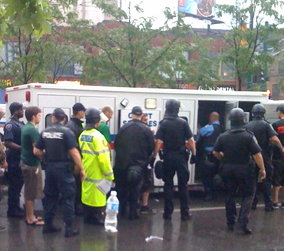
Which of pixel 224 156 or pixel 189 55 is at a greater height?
pixel 189 55

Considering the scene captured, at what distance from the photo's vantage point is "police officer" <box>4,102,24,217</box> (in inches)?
293

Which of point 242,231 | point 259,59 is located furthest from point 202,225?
point 259,59

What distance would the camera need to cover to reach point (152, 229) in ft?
23.5

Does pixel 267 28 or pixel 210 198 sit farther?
pixel 267 28

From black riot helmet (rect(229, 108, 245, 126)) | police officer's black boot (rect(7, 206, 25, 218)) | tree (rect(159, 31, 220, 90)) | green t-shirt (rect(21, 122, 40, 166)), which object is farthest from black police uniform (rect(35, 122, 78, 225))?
tree (rect(159, 31, 220, 90))

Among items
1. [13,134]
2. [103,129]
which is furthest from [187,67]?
[13,134]

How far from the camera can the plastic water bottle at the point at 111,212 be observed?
6820 mm

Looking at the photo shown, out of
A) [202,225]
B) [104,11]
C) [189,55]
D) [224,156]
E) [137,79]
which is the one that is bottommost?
[202,225]

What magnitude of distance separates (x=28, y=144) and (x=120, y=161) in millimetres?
1618

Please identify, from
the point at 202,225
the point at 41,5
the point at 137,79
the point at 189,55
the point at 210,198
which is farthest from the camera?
the point at 189,55

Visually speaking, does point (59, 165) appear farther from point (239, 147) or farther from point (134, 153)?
point (239, 147)

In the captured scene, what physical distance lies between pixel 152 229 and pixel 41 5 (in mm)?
3893

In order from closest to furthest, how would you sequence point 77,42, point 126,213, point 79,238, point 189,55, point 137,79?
point 79,238, point 126,213, point 137,79, point 77,42, point 189,55

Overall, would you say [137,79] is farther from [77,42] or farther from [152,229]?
[152,229]
